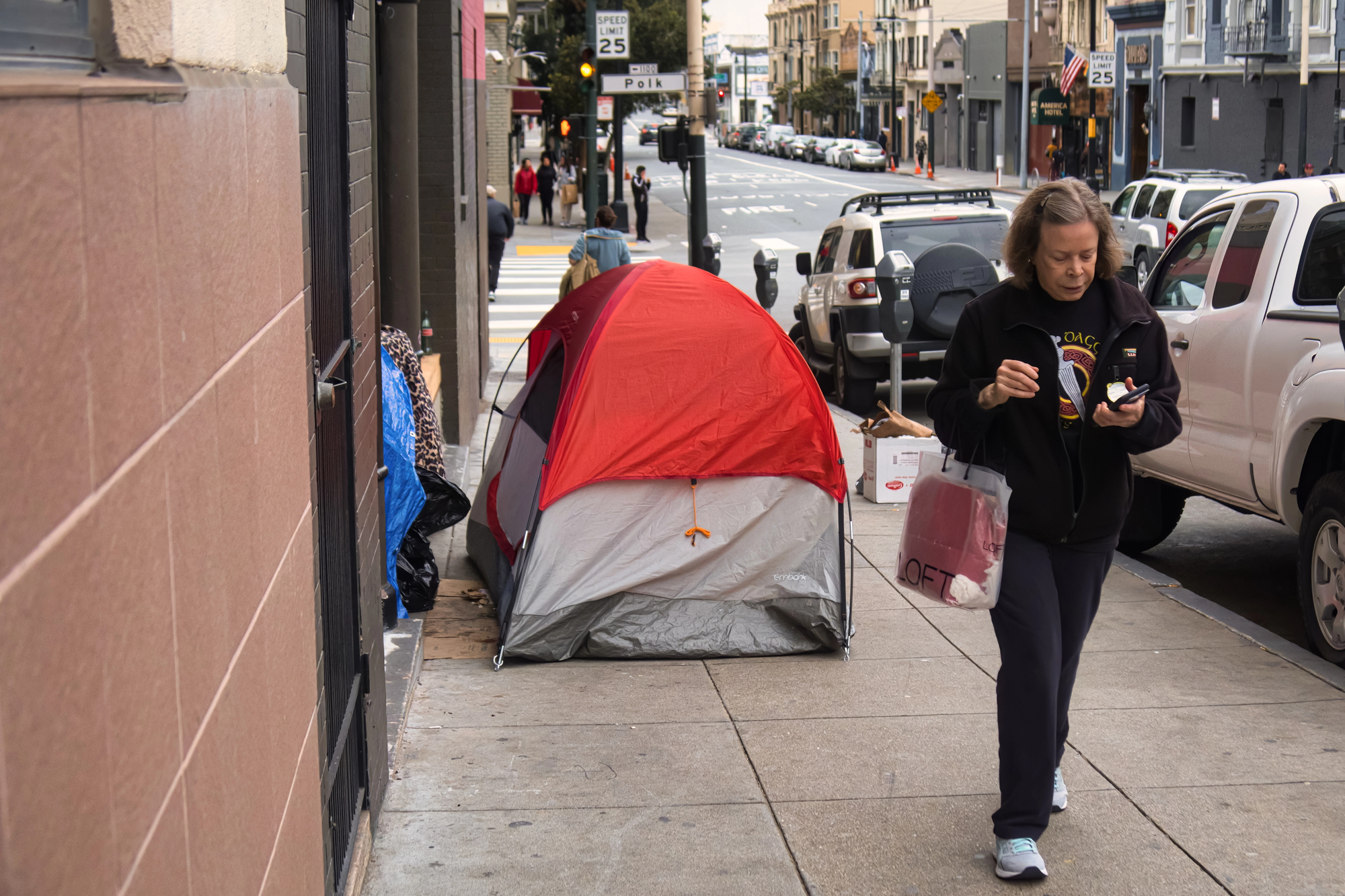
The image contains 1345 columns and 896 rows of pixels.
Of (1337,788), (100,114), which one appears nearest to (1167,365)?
(1337,788)

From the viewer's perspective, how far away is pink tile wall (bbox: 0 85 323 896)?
3.54ft

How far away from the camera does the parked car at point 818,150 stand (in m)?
74.9

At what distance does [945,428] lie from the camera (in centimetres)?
424

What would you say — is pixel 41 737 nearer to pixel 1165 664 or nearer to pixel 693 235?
pixel 1165 664

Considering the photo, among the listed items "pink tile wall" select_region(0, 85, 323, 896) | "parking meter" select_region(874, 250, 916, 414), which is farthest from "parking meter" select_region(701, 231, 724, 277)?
"pink tile wall" select_region(0, 85, 323, 896)

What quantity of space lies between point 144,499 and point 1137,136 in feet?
173

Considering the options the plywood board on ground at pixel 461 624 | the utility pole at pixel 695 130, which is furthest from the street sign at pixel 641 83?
the plywood board on ground at pixel 461 624

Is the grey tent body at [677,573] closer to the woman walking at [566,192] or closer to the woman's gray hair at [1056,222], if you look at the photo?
the woman's gray hair at [1056,222]

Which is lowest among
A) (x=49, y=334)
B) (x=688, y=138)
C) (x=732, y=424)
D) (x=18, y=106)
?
(x=732, y=424)

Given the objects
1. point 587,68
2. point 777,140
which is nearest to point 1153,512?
point 587,68

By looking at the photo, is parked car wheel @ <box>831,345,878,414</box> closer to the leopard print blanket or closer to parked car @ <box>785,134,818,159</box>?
the leopard print blanket

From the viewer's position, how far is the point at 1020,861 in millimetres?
4117

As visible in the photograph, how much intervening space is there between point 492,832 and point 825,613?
225 centimetres

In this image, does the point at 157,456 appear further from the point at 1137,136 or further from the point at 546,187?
the point at 1137,136
